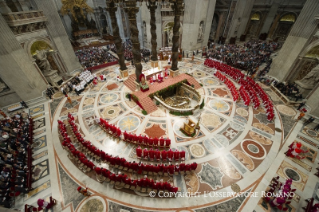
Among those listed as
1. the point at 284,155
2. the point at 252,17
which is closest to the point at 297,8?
the point at 252,17

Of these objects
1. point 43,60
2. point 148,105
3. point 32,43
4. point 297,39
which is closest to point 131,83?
point 148,105

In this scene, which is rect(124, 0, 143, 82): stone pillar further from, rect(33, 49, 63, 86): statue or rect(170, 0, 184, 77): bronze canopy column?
rect(33, 49, 63, 86): statue

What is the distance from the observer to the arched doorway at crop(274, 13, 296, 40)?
28216 mm

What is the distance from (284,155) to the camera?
9648 mm

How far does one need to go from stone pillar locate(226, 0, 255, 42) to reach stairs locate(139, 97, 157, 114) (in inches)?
1107

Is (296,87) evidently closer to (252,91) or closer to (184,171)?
(252,91)

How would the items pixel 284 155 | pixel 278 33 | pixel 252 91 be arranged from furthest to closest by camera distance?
pixel 278 33 < pixel 252 91 < pixel 284 155

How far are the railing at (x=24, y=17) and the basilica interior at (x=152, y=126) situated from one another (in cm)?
11

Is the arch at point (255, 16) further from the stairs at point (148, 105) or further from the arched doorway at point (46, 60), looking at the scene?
the arched doorway at point (46, 60)

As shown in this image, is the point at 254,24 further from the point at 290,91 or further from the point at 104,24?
the point at 104,24

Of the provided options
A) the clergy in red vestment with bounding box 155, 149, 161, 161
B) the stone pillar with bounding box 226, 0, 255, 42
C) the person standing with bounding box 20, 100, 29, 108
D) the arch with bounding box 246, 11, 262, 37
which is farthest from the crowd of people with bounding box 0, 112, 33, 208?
the arch with bounding box 246, 11, 262, 37

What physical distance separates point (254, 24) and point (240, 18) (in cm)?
626

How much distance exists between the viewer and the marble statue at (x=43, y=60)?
1585 centimetres

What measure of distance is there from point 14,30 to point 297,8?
45.4 metres
